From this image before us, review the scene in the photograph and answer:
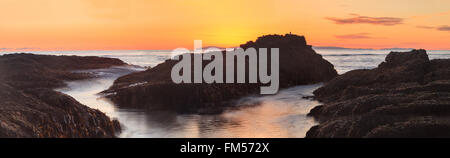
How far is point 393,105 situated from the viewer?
15.3m

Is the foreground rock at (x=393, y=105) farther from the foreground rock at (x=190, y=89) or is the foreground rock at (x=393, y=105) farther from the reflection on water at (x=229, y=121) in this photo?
the foreground rock at (x=190, y=89)

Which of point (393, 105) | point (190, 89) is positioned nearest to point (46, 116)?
point (393, 105)

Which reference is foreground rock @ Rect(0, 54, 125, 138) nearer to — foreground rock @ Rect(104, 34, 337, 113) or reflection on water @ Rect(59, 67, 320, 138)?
reflection on water @ Rect(59, 67, 320, 138)

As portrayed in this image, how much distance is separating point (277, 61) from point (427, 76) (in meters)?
19.1

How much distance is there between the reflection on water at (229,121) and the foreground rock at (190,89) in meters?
1.47

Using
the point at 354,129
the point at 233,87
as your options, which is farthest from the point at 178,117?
the point at 354,129

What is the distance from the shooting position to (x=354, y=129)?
12711mm

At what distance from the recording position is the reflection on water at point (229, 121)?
19.0 m

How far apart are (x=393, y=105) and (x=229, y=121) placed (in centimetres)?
965

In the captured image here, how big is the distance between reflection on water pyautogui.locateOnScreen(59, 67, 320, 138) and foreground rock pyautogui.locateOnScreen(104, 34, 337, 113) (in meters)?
1.47

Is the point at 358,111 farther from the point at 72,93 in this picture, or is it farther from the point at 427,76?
the point at 72,93

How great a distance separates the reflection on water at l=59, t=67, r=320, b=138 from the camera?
1903 cm

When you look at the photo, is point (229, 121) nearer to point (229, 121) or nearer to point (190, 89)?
point (229, 121)

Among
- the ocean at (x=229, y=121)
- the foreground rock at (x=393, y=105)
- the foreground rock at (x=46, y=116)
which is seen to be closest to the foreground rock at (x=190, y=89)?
the ocean at (x=229, y=121)
